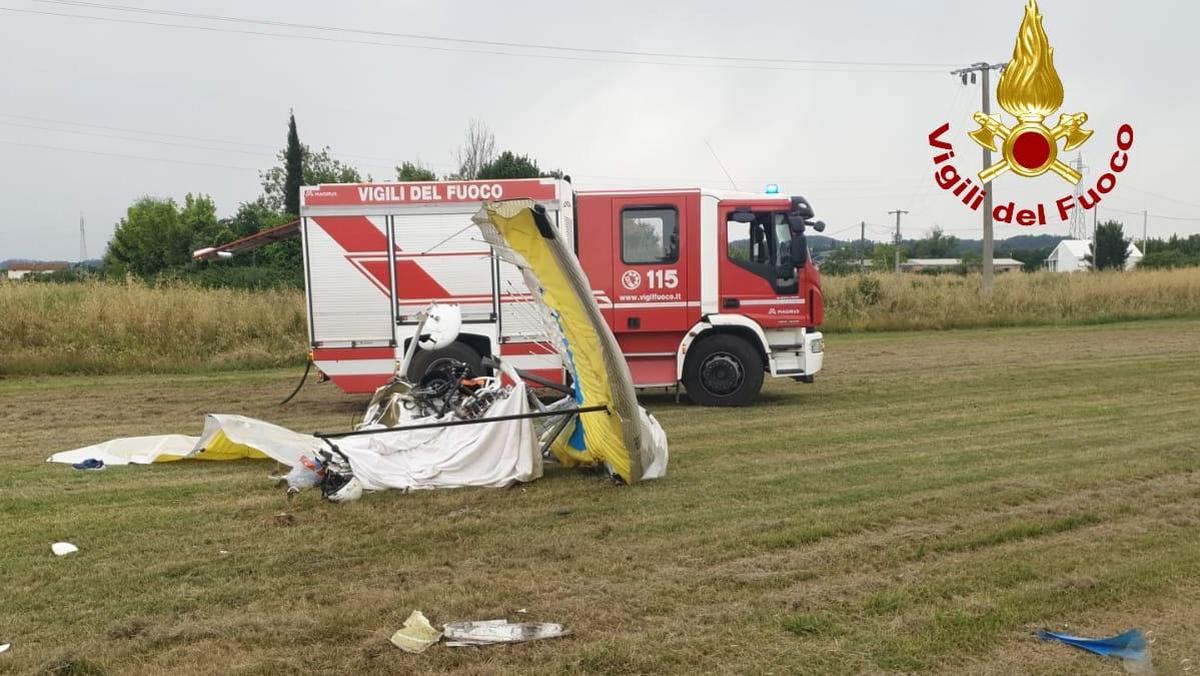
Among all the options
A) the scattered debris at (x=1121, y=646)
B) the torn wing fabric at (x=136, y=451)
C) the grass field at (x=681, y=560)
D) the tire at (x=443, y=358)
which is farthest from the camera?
the tire at (x=443, y=358)

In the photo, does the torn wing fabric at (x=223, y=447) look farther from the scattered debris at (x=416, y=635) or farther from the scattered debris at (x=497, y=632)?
the scattered debris at (x=497, y=632)

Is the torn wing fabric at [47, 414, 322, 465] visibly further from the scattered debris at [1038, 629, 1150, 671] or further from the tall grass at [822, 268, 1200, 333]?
the tall grass at [822, 268, 1200, 333]

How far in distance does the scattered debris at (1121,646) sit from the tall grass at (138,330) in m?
17.8

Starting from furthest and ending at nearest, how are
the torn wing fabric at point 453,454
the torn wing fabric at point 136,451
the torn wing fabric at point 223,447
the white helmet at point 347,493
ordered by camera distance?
the torn wing fabric at point 136,451
the torn wing fabric at point 223,447
the torn wing fabric at point 453,454
the white helmet at point 347,493

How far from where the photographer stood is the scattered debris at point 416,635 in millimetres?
4309

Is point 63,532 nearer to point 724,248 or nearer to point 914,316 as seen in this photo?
point 724,248

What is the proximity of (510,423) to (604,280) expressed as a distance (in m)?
4.82

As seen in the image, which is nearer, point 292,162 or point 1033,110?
point 1033,110

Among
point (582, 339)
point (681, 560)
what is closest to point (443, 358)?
point (582, 339)

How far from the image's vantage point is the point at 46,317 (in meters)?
19.8

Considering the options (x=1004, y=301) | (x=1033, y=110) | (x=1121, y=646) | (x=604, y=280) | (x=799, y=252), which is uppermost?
(x=1033, y=110)

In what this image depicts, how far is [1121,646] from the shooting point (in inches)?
163

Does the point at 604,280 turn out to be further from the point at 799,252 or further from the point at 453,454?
the point at 453,454

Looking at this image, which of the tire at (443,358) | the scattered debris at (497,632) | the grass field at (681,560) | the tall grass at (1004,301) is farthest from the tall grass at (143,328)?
the scattered debris at (497,632)
